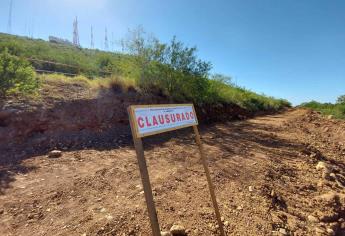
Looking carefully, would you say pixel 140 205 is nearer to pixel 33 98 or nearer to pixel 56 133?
pixel 56 133

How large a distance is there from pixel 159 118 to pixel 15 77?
5.42 m

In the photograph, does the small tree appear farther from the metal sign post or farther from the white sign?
the metal sign post

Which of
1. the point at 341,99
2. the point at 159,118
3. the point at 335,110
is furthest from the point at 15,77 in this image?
the point at 341,99

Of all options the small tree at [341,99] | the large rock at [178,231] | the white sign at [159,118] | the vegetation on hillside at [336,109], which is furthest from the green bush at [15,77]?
the small tree at [341,99]

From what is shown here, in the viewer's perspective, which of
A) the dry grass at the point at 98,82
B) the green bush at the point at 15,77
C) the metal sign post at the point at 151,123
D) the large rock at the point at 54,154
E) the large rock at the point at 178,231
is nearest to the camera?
the metal sign post at the point at 151,123

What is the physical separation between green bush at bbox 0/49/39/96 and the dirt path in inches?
83.8

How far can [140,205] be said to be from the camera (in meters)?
3.29

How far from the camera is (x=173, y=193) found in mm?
3713

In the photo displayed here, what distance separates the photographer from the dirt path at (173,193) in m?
2.98

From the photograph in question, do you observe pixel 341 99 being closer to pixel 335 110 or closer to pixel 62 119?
pixel 335 110

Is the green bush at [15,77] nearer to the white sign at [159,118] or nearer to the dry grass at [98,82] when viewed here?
the dry grass at [98,82]

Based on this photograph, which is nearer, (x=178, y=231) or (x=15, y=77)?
(x=178, y=231)

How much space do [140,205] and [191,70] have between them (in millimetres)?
7858

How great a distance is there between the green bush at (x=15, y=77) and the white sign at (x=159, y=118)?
496 cm
